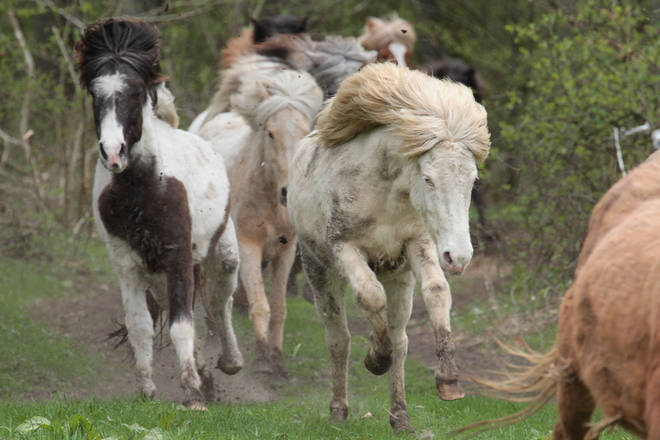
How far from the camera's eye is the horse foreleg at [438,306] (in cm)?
389

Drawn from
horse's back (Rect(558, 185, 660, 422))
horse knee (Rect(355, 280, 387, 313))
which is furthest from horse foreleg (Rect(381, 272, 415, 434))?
horse's back (Rect(558, 185, 660, 422))

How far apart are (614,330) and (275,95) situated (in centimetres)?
557

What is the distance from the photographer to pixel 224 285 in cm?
661

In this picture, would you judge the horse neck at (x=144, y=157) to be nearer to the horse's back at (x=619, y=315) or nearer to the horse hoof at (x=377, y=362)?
the horse hoof at (x=377, y=362)

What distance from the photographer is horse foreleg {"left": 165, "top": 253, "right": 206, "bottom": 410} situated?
5.30m

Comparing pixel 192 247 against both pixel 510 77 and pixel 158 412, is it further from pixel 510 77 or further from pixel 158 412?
pixel 510 77

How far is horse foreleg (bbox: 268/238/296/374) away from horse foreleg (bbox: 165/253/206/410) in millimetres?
1842

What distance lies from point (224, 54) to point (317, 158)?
4.51 metres

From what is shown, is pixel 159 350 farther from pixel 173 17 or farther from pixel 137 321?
pixel 173 17

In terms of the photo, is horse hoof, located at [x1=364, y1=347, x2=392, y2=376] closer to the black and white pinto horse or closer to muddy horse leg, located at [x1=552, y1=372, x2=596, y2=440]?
the black and white pinto horse

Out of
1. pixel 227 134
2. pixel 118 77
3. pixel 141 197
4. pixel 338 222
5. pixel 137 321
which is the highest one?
pixel 118 77

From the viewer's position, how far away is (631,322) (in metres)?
2.29

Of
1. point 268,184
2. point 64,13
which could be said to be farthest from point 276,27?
point 64,13

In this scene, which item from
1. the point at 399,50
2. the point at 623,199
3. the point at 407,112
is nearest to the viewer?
the point at 623,199
